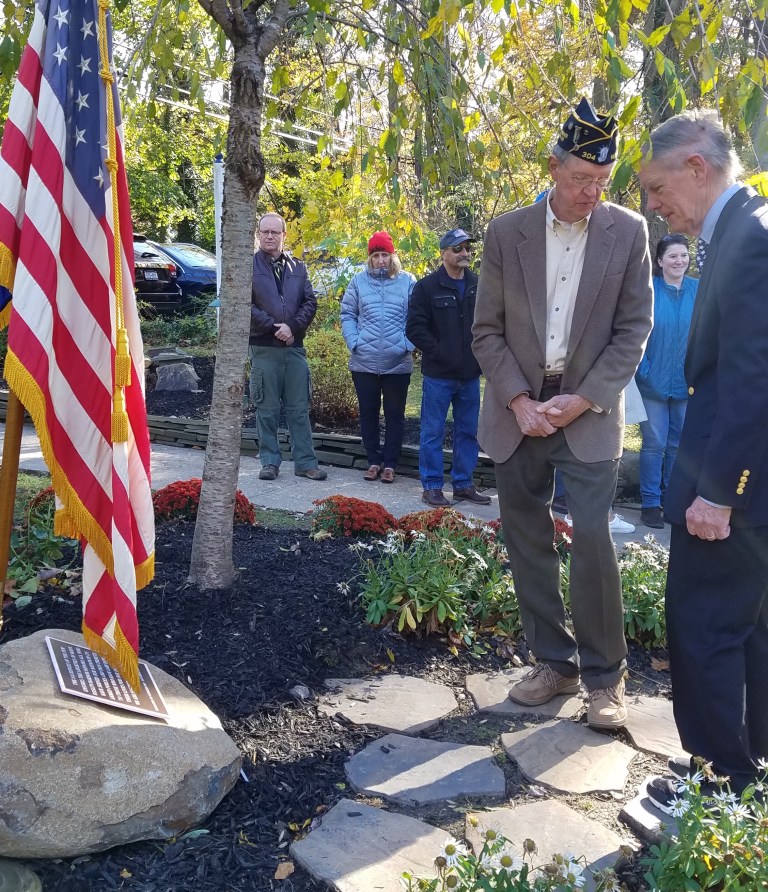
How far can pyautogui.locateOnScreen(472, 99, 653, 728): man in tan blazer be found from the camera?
3.26m

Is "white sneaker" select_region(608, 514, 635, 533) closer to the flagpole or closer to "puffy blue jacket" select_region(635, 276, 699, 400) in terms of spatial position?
"puffy blue jacket" select_region(635, 276, 699, 400)

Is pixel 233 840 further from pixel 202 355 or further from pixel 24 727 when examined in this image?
pixel 202 355

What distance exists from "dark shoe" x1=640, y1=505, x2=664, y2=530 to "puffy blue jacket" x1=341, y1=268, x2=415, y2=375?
7.45ft

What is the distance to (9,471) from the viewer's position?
2.84 metres

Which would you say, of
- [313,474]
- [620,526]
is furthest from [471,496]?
[313,474]

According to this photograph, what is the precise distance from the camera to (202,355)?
1295 centimetres

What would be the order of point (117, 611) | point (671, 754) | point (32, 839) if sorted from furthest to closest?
point (671, 754) < point (117, 611) < point (32, 839)

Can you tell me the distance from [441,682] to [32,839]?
1835 mm

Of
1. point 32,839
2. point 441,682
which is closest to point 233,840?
point 32,839

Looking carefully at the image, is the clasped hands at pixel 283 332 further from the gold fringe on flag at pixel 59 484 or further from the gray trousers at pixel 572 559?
the gold fringe on flag at pixel 59 484

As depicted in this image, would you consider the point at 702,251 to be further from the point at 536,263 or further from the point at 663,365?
the point at 663,365

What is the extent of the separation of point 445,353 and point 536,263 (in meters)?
3.43

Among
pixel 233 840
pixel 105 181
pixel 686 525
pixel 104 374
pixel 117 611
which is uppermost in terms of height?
pixel 105 181

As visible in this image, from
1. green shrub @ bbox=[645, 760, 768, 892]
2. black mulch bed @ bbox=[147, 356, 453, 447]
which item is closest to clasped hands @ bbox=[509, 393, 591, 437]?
green shrub @ bbox=[645, 760, 768, 892]
